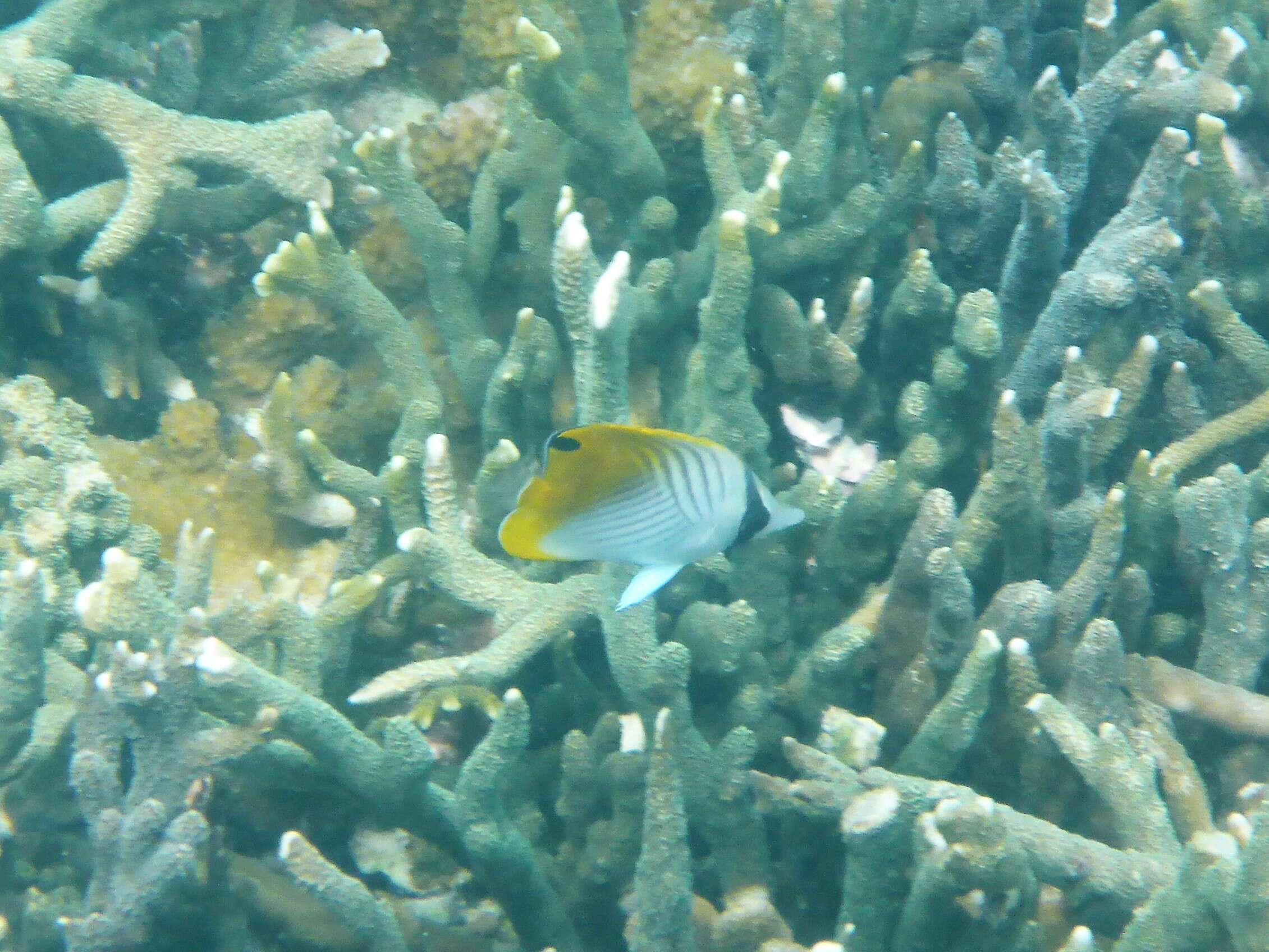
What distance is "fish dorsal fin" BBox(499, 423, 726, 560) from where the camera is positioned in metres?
1.53

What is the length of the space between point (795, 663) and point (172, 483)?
2069mm

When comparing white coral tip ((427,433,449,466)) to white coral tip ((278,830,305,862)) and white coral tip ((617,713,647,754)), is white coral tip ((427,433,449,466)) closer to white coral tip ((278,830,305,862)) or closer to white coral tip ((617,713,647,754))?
white coral tip ((617,713,647,754))

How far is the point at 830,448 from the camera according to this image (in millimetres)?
2887

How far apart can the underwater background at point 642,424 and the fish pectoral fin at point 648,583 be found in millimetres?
517

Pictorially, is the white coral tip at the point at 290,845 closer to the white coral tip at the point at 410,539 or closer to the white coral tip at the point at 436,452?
the white coral tip at the point at 410,539

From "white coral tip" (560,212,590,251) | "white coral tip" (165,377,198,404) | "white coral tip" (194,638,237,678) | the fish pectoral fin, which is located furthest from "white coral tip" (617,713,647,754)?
"white coral tip" (165,377,198,404)

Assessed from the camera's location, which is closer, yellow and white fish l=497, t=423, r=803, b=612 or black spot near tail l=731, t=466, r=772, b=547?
yellow and white fish l=497, t=423, r=803, b=612

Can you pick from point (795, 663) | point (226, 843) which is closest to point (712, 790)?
point (795, 663)

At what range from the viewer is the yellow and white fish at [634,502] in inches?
60.9

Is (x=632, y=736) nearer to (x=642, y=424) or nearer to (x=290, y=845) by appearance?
(x=290, y=845)

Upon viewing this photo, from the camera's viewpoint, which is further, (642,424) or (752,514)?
(642,424)

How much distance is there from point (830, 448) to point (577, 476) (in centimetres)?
153

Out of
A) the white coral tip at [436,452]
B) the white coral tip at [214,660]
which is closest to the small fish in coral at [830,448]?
the white coral tip at [436,452]

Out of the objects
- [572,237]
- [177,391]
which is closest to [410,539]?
[572,237]
